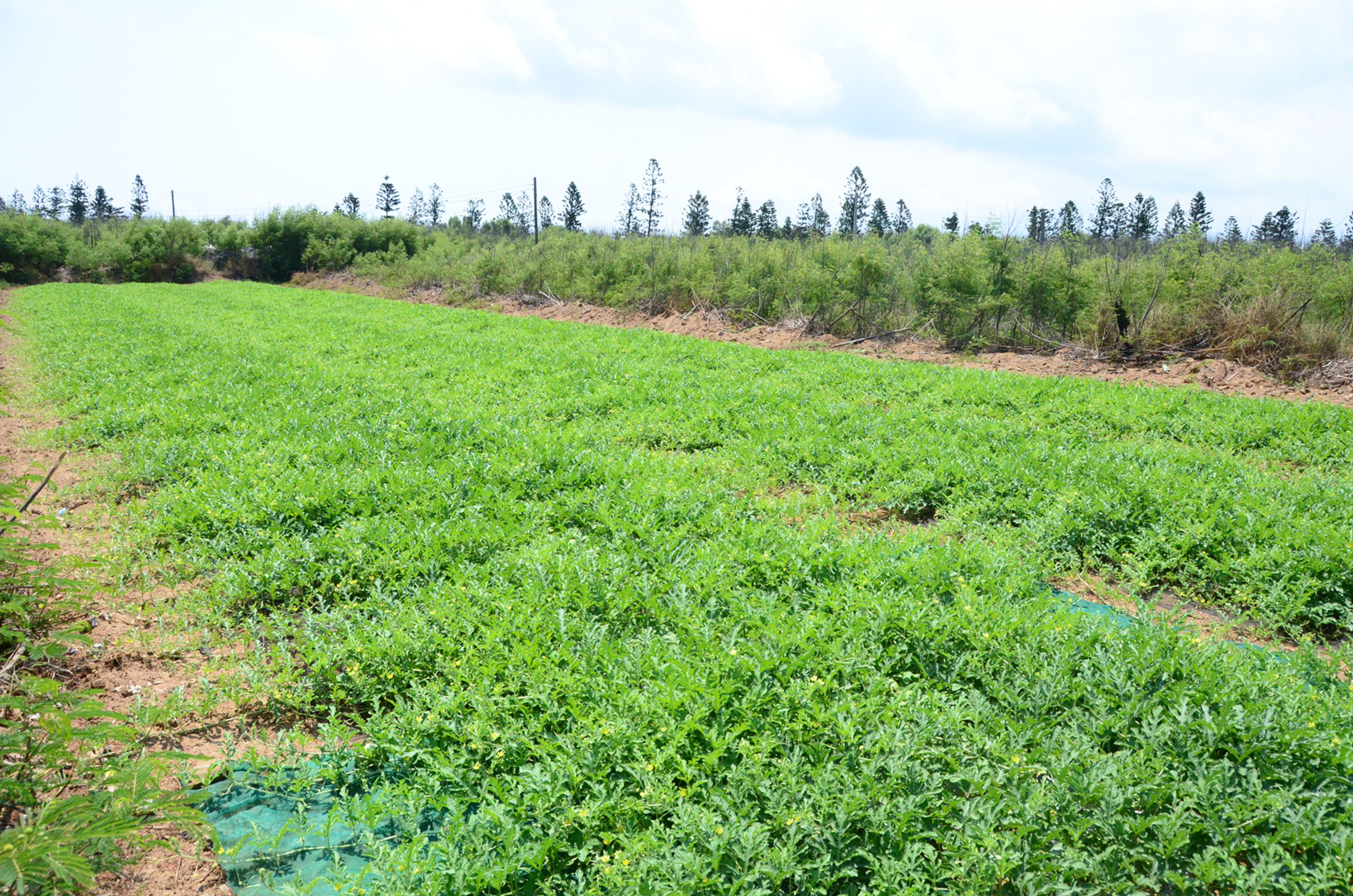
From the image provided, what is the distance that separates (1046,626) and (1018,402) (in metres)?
5.76

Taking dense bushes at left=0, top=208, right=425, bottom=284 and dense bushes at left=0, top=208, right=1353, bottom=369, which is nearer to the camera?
dense bushes at left=0, top=208, right=1353, bottom=369

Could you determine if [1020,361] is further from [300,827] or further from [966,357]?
[300,827]

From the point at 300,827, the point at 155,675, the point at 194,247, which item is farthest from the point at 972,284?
the point at 194,247

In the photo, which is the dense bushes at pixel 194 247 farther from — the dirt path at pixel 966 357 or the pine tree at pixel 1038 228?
the pine tree at pixel 1038 228

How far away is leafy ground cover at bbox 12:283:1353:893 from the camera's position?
2.49m

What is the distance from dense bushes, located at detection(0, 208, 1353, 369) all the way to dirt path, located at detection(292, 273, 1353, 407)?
479mm

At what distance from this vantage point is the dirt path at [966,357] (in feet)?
34.2

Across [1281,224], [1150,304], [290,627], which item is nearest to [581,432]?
[290,627]

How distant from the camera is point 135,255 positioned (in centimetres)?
3456

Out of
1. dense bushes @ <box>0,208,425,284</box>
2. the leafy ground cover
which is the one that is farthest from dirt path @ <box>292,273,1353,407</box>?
dense bushes @ <box>0,208,425,284</box>

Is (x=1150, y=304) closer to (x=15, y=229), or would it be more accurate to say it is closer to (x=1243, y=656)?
(x=1243, y=656)

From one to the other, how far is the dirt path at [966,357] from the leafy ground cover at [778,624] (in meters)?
2.39

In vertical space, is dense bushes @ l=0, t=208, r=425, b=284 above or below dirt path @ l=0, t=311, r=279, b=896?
above

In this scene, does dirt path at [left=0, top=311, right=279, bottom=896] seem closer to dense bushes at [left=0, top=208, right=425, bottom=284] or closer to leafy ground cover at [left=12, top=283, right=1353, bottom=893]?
leafy ground cover at [left=12, top=283, right=1353, bottom=893]
